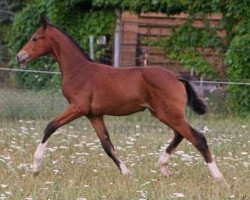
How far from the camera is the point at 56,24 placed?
24594mm

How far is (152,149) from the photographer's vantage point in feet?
44.0

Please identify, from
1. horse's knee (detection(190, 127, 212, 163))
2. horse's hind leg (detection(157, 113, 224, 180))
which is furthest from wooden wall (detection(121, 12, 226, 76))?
horse's knee (detection(190, 127, 212, 163))

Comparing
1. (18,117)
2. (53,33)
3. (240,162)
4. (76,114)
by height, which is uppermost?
(53,33)

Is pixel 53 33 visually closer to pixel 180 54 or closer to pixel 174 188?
pixel 174 188

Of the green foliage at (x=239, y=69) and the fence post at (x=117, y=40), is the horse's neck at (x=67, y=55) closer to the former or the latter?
the green foliage at (x=239, y=69)

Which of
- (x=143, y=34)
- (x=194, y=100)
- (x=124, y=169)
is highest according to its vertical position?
(x=194, y=100)

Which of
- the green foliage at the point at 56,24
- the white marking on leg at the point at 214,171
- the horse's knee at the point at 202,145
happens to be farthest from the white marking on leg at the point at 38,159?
the green foliage at the point at 56,24

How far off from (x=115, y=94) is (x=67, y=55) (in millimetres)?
965

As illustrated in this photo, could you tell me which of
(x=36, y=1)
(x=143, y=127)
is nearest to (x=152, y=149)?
(x=143, y=127)

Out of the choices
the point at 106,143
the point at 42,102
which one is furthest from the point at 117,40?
the point at 106,143

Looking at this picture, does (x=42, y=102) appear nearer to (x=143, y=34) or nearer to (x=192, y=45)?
(x=192, y=45)

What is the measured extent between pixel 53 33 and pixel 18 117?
6.54m

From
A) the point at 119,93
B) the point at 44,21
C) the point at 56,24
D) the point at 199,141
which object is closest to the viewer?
the point at 199,141

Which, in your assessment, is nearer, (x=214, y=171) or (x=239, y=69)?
(x=214, y=171)
